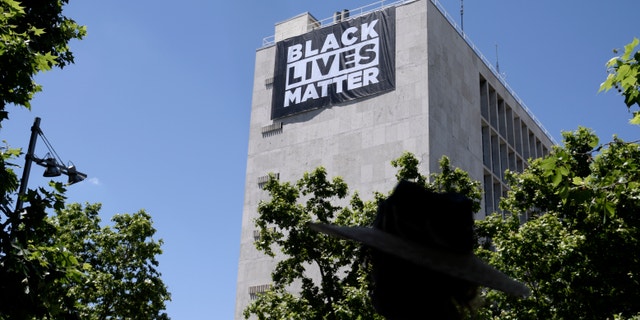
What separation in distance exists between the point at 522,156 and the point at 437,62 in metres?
15.9

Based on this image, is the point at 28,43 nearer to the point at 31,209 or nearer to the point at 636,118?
the point at 31,209

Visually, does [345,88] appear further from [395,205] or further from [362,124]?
[395,205]

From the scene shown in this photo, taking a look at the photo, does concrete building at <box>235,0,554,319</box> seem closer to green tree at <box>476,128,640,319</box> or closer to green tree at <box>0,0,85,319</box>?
green tree at <box>476,128,640,319</box>

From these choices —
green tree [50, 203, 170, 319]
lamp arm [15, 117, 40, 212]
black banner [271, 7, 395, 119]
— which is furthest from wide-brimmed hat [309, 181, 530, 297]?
black banner [271, 7, 395, 119]

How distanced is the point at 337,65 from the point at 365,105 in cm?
349

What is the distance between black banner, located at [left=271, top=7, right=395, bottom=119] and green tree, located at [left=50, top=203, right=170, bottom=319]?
15363mm

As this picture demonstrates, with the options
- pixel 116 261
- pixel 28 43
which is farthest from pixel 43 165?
pixel 116 261

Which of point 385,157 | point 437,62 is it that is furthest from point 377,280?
point 437,62

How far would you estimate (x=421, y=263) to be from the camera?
295cm

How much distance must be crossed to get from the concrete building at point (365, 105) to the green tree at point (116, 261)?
1144cm

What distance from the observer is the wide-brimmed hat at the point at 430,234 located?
3.01m

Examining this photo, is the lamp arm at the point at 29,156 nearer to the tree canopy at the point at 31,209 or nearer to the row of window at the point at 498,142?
the tree canopy at the point at 31,209

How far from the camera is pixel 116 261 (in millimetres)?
28625

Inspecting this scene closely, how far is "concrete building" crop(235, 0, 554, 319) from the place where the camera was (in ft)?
127
